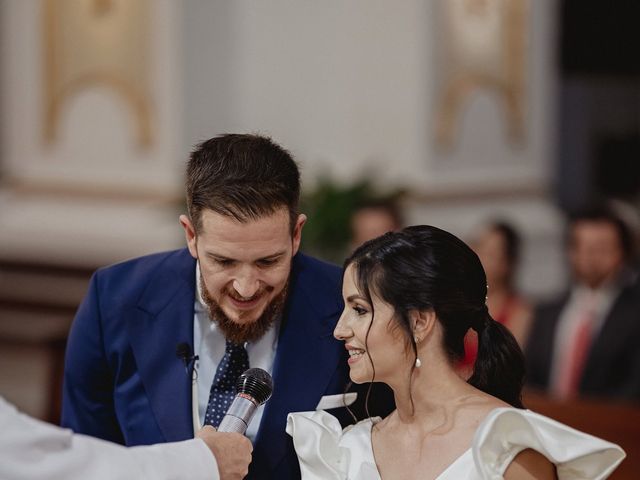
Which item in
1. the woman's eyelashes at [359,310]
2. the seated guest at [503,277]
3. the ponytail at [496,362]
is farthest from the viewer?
the seated guest at [503,277]

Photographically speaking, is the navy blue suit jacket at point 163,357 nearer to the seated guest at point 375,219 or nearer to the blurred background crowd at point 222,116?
the seated guest at point 375,219

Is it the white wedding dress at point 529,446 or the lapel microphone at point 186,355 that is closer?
the white wedding dress at point 529,446

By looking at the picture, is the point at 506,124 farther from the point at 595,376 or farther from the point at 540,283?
the point at 595,376

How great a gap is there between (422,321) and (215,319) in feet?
1.90

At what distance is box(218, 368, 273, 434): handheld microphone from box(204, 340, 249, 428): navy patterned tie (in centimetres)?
31

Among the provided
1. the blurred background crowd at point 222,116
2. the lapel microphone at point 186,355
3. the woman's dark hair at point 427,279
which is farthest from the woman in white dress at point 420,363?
the blurred background crowd at point 222,116

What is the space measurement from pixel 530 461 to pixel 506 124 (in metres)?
7.04

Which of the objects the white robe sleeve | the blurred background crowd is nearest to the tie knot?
the white robe sleeve

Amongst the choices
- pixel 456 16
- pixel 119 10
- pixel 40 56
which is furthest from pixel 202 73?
pixel 456 16

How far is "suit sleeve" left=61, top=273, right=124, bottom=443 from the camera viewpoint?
3297 millimetres

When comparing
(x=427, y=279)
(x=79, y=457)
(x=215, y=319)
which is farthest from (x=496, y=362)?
(x=79, y=457)

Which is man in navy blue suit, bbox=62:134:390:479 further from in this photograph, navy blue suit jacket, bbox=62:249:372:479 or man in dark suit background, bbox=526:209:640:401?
man in dark suit background, bbox=526:209:640:401

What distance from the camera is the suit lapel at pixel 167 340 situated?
3.16 meters

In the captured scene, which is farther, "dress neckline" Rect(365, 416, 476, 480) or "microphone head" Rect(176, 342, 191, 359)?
"microphone head" Rect(176, 342, 191, 359)
